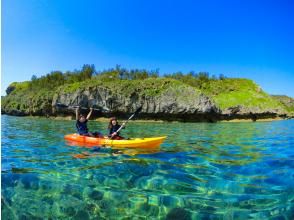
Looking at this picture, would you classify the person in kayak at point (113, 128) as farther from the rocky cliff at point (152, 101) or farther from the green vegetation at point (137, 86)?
the green vegetation at point (137, 86)

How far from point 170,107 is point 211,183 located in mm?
55632

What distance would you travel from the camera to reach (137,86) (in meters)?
69.6

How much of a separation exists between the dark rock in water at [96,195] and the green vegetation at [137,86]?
194ft

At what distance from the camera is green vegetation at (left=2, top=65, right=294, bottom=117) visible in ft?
229

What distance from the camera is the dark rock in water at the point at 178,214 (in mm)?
7145

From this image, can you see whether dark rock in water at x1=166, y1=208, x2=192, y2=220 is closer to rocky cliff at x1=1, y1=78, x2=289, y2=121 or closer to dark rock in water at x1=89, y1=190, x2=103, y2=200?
dark rock in water at x1=89, y1=190, x2=103, y2=200

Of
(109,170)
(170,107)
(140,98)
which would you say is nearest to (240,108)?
(170,107)

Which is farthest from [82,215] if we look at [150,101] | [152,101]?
[150,101]

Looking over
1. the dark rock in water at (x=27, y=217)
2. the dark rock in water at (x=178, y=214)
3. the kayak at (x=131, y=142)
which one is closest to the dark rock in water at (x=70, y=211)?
the dark rock in water at (x=27, y=217)

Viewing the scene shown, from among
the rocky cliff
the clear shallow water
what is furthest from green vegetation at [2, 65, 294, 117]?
the clear shallow water

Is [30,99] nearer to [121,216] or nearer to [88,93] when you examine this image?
[88,93]

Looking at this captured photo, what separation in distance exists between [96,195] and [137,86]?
61.8 m

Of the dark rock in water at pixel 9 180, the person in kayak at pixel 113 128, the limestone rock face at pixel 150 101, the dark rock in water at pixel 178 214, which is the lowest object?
the dark rock in water at pixel 178 214

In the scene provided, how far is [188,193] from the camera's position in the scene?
27.9 feet
